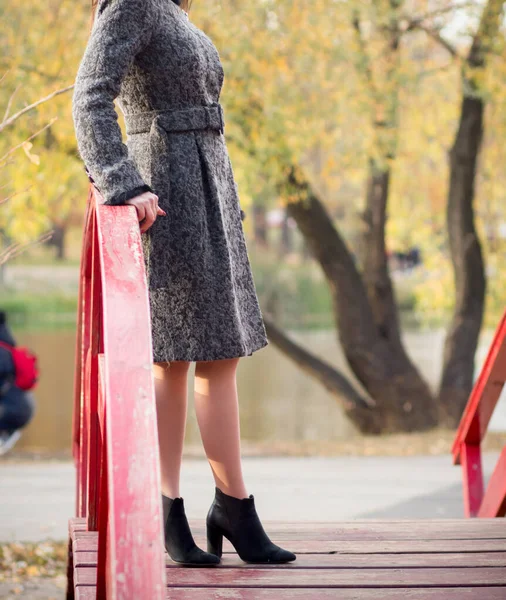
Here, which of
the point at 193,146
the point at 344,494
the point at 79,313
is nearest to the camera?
the point at 193,146

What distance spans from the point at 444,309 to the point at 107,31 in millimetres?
10815

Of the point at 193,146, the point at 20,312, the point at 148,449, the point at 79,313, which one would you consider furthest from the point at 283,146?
the point at 20,312

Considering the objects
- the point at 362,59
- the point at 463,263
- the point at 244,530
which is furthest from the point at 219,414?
the point at 463,263

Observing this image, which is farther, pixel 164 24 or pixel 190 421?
pixel 190 421

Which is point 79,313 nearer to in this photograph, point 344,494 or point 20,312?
point 344,494

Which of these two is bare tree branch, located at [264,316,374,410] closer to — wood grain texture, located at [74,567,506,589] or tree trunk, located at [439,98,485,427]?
tree trunk, located at [439,98,485,427]

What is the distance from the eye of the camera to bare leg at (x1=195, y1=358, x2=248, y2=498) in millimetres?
2486

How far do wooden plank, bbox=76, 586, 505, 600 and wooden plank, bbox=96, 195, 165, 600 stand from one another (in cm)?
52

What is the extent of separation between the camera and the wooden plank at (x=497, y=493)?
3.48 metres

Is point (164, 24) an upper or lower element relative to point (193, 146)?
upper

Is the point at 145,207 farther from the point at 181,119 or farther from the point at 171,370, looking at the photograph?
the point at 171,370

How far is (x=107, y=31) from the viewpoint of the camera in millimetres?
2248

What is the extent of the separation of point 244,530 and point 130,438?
0.92 metres

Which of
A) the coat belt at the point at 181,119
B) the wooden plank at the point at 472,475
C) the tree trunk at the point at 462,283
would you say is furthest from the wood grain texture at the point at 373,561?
the tree trunk at the point at 462,283
